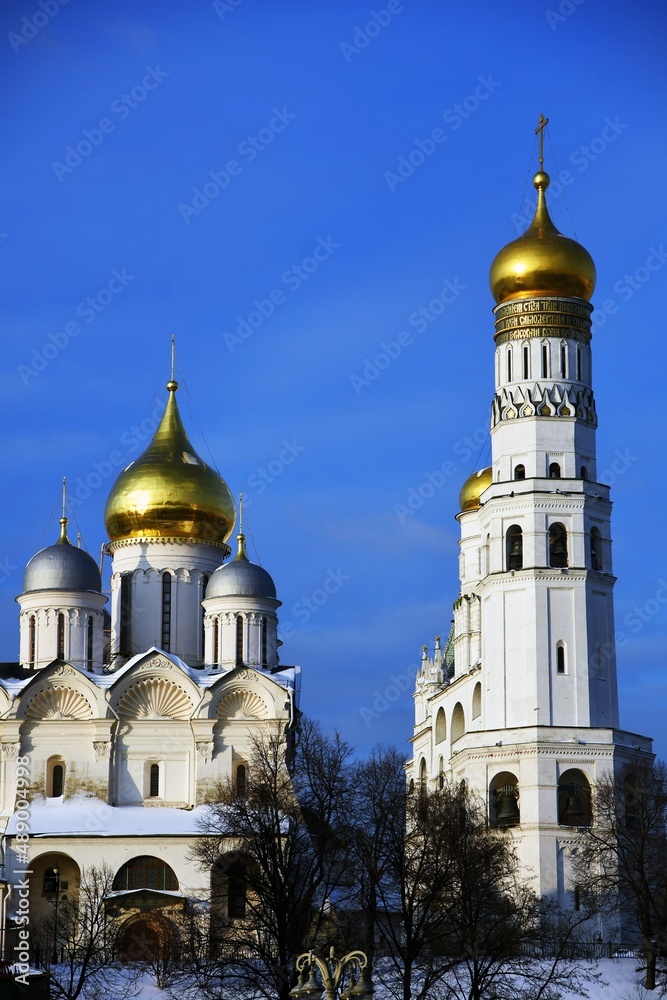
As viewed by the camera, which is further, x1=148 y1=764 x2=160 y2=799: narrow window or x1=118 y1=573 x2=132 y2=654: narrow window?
x1=118 y1=573 x2=132 y2=654: narrow window

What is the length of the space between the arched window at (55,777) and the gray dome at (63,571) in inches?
171

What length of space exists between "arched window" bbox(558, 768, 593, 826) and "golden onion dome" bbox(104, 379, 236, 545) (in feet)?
38.0

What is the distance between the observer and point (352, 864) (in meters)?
37.1

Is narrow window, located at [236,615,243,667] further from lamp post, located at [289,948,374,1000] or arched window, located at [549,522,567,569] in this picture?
lamp post, located at [289,948,374,1000]

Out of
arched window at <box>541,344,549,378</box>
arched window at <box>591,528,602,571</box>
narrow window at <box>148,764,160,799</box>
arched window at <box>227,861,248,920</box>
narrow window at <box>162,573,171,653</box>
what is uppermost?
arched window at <box>541,344,549,378</box>

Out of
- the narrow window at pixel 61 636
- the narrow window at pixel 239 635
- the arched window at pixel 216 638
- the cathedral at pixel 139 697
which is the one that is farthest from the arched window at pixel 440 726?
the narrow window at pixel 61 636

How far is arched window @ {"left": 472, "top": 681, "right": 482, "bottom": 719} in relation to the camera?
4922 centimetres

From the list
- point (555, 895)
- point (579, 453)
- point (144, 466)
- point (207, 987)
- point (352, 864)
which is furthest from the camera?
point (144, 466)

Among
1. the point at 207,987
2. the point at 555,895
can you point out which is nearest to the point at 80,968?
the point at 207,987

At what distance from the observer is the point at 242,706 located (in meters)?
45.1

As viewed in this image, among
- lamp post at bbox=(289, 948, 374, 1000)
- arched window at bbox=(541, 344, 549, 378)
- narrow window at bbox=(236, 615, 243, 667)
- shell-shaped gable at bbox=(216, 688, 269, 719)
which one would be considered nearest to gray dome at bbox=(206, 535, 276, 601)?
narrow window at bbox=(236, 615, 243, 667)

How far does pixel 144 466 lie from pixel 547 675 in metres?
12.1

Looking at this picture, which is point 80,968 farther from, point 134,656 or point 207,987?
point 134,656

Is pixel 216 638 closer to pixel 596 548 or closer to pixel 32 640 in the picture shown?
pixel 32 640
